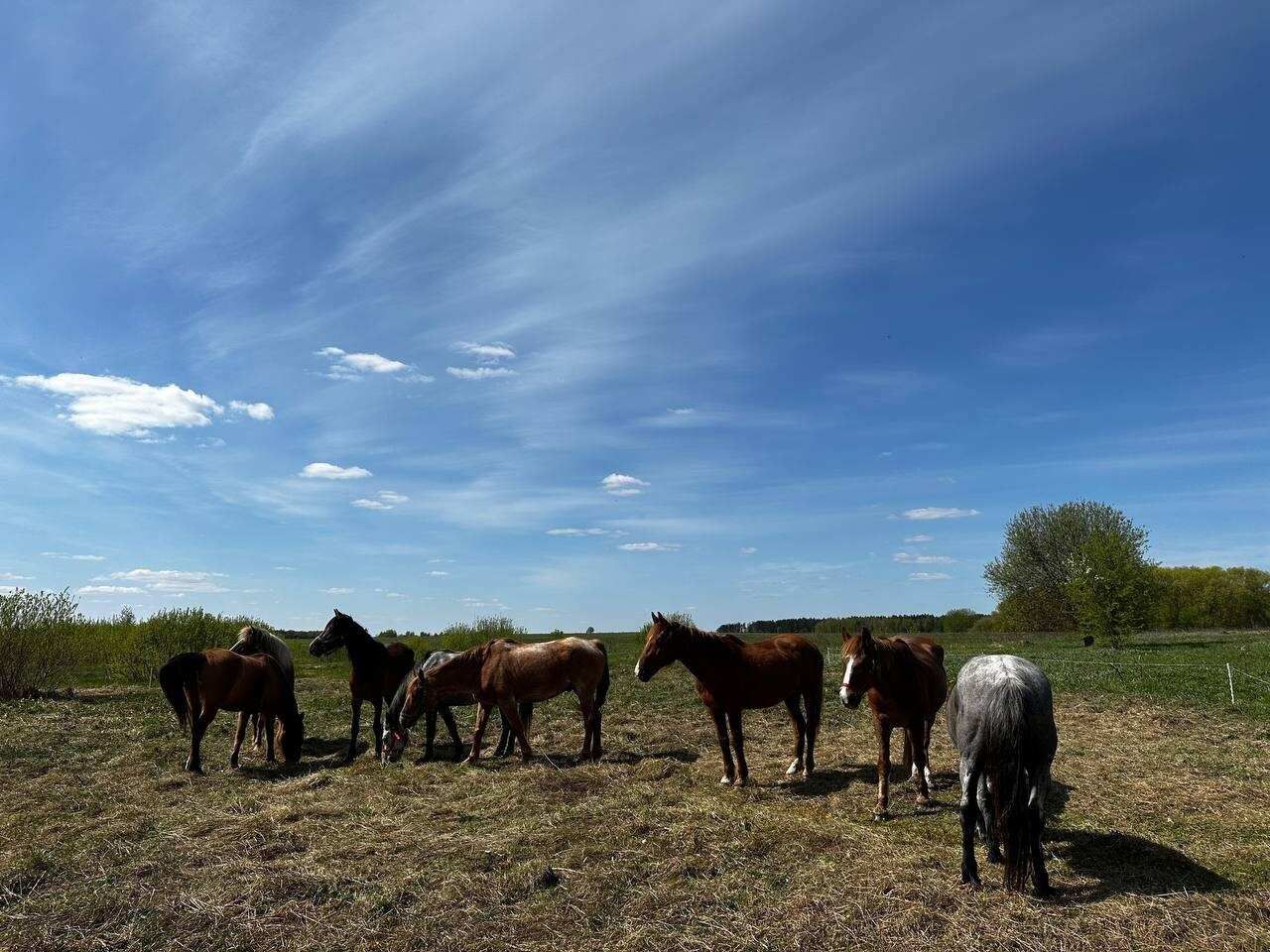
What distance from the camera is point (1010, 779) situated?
5.86 metres

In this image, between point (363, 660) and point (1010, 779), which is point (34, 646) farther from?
point (1010, 779)

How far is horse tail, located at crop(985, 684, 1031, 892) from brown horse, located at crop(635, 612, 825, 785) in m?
3.96

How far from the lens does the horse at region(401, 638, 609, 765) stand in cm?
1098

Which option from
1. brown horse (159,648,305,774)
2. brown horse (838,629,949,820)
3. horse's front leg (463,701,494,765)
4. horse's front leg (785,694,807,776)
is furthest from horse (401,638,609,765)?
brown horse (838,629,949,820)

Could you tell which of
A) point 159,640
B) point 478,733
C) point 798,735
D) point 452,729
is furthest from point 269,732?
point 159,640

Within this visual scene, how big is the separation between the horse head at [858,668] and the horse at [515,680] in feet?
14.9

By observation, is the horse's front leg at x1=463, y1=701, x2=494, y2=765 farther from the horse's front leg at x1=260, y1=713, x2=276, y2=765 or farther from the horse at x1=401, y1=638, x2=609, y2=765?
the horse's front leg at x1=260, y1=713, x2=276, y2=765

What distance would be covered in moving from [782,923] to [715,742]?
24.1 feet

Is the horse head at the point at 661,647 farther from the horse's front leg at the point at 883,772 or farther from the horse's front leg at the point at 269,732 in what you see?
the horse's front leg at the point at 269,732

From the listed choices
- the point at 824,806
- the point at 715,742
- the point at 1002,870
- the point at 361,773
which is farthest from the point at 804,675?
the point at 361,773

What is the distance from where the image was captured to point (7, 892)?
6344 millimetres

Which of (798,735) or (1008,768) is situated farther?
(798,735)

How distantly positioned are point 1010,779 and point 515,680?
7.13m

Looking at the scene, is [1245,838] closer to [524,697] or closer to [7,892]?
[524,697]
